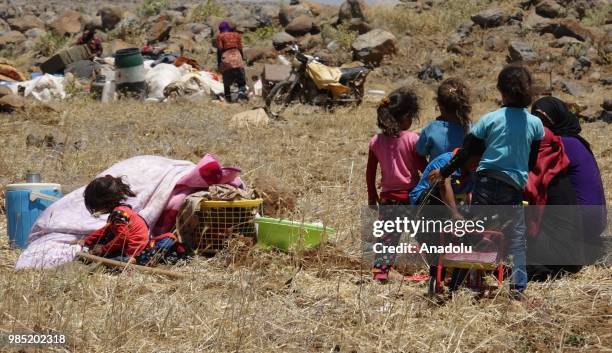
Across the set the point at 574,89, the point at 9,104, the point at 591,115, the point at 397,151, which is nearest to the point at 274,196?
the point at 397,151

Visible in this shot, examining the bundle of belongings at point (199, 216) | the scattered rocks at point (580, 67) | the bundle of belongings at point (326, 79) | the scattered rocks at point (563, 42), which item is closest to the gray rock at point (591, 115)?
the bundle of belongings at point (326, 79)

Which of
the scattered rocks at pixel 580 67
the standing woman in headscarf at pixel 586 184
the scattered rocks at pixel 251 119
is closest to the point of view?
the standing woman in headscarf at pixel 586 184

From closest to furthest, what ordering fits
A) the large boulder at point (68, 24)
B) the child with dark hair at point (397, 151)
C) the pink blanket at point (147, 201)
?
the child with dark hair at point (397, 151) < the pink blanket at point (147, 201) < the large boulder at point (68, 24)

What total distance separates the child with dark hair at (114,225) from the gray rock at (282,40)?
11.1 meters

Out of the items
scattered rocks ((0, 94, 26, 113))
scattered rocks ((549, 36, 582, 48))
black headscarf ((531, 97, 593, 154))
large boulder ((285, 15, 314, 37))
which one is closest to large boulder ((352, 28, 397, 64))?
large boulder ((285, 15, 314, 37))

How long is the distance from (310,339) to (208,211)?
1.57 metres

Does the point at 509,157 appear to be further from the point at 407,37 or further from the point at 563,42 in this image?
the point at 407,37

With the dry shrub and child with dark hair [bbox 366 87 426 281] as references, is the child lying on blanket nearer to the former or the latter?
the dry shrub

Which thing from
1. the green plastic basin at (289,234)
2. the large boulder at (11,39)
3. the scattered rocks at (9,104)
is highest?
the green plastic basin at (289,234)

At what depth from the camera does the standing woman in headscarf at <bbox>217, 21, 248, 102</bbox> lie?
36.9 feet

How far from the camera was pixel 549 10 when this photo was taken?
15.7 meters

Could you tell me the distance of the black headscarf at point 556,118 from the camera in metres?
4.79

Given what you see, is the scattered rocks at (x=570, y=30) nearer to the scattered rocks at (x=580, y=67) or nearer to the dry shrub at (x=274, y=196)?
the scattered rocks at (x=580, y=67)

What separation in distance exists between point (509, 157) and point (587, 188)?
103 cm
